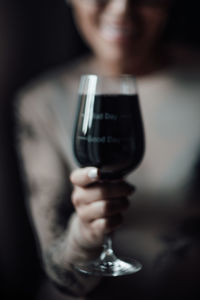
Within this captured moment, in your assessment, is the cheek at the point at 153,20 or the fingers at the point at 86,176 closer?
the fingers at the point at 86,176

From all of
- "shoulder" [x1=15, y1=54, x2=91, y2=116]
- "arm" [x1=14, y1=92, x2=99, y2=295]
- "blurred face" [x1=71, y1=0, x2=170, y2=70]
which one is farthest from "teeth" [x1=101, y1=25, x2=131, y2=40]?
"arm" [x1=14, y1=92, x2=99, y2=295]

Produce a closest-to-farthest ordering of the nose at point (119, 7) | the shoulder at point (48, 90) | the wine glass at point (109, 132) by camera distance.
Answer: the wine glass at point (109, 132), the nose at point (119, 7), the shoulder at point (48, 90)

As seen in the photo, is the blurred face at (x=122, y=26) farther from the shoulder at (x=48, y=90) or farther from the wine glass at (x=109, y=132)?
the wine glass at (x=109, y=132)

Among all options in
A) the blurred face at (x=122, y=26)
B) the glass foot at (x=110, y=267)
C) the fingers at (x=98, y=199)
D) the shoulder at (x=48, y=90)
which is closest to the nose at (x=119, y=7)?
the blurred face at (x=122, y=26)

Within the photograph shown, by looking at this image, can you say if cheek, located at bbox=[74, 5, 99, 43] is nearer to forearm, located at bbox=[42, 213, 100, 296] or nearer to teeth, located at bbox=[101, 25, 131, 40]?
teeth, located at bbox=[101, 25, 131, 40]

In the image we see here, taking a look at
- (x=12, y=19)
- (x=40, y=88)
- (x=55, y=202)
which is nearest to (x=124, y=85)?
(x=55, y=202)

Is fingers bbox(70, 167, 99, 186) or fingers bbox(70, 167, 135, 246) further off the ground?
fingers bbox(70, 167, 99, 186)

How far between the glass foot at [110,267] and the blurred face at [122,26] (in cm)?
62

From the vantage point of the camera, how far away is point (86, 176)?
0.69 meters

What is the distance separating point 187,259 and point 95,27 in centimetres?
68

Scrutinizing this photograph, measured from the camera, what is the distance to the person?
2.44 feet

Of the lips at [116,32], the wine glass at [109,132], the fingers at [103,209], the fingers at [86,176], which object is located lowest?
Result: the fingers at [103,209]

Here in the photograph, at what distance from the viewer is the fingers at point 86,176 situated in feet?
2.27

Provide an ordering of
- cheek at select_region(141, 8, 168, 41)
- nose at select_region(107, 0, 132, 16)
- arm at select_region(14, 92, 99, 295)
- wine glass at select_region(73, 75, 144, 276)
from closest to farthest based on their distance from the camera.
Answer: wine glass at select_region(73, 75, 144, 276), arm at select_region(14, 92, 99, 295), nose at select_region(107, 0, 132, 16), cheek at select_region(141, 8, 168, 41)
